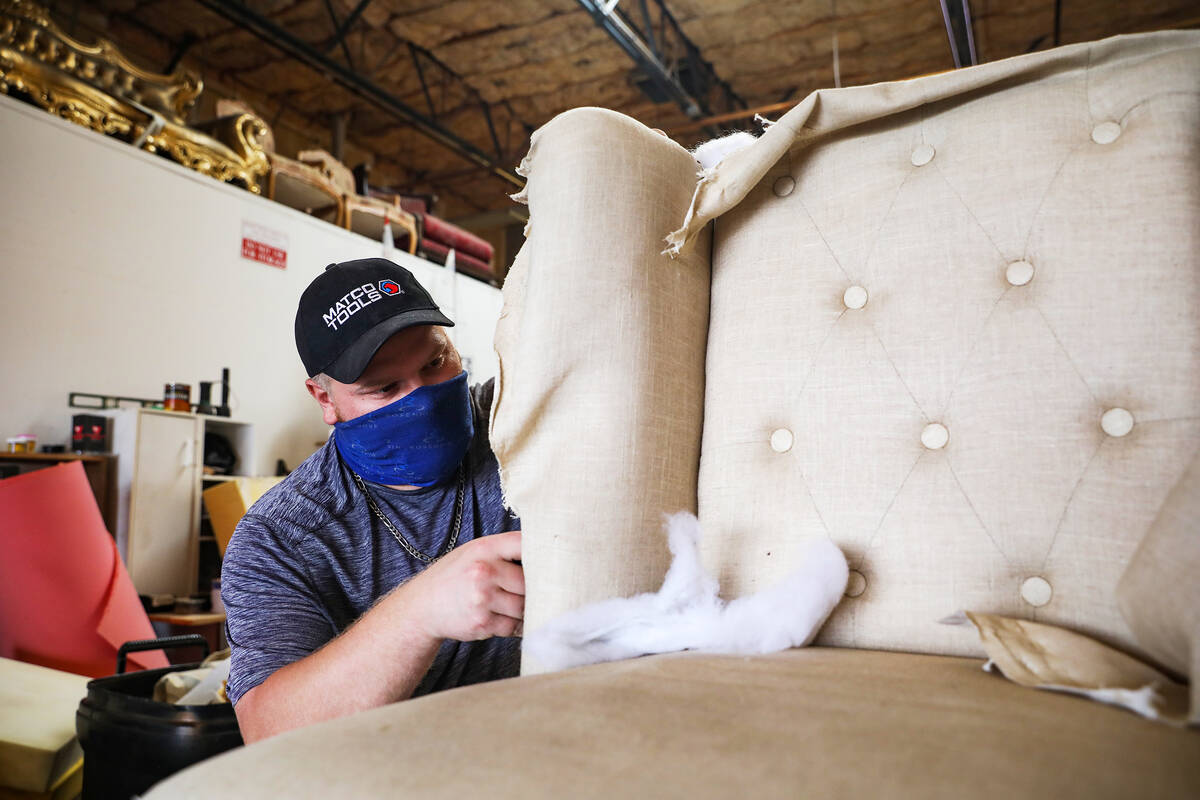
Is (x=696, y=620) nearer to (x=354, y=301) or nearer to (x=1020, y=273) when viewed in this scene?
(x=1020, y=273)

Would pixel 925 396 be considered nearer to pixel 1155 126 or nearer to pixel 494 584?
pixel 1155 126

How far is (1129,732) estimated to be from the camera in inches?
15.5

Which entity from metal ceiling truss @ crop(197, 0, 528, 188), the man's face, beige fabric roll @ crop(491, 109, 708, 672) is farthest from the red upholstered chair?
beige fabric roll @ crop(491, 109, 708, 672)

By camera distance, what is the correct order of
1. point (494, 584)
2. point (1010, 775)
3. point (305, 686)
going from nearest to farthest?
point (1010, 775) < point (494, 584) < point (305, 686)

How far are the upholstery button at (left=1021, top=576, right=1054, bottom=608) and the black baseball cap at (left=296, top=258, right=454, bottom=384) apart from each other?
3.14 ft

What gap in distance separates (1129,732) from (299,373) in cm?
420

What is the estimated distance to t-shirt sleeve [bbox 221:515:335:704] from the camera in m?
1.06

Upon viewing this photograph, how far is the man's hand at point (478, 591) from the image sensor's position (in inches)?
30.9

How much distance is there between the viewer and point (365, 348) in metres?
1.24

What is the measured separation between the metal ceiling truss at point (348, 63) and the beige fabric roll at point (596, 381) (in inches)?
99.7

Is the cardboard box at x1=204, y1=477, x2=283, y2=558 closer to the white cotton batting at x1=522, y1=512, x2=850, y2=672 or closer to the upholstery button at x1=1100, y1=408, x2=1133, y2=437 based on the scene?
the white cotton batting at x1=522, y1=512, x2=850, y2=672

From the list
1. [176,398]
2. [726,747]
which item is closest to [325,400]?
[726,747]

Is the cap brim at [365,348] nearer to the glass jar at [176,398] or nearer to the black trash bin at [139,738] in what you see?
the black trash bin at [139,738]

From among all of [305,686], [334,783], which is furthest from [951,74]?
[305,686]
